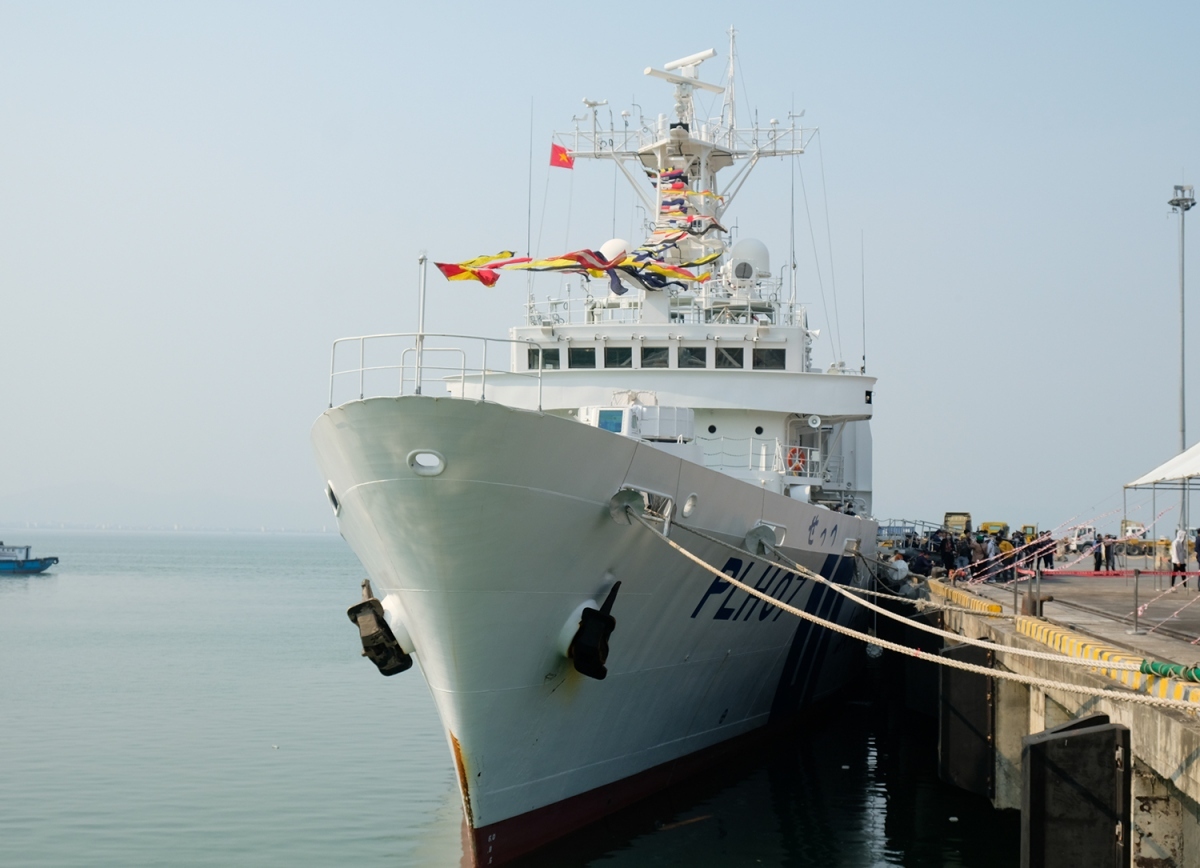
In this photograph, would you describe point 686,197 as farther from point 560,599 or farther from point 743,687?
point 560,599

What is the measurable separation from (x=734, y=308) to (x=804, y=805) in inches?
322

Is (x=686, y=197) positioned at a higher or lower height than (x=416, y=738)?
higher

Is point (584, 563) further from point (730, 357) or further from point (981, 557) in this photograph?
point (981, 557)

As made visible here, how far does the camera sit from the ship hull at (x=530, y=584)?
8211 mm

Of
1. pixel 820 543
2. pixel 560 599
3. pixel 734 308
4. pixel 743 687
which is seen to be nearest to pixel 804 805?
pixel 743 687

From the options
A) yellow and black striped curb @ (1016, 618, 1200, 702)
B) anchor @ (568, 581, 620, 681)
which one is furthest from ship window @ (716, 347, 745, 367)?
anchor @ (568, 581, 620, 681)

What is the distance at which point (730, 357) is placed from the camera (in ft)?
51.8

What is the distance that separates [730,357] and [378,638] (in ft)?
26.1

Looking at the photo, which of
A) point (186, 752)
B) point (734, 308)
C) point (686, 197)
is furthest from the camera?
point (686, 197)

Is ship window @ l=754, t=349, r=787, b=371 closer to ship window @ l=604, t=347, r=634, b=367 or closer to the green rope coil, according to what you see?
ship window @ l=604, t=347, r=634, b=367

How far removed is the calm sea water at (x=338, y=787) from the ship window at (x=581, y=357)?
18.8 feet

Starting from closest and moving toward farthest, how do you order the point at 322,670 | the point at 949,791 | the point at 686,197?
the point at 949,791 → the point at 686,197 → the point at 322,670

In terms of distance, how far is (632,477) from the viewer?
9.28 m

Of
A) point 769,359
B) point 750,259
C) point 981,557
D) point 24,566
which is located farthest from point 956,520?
point 24,566
